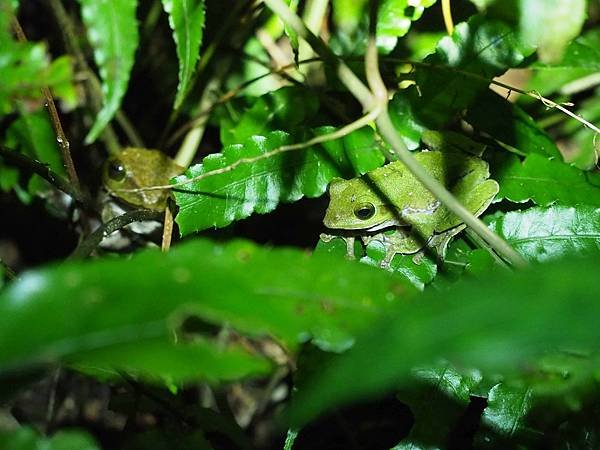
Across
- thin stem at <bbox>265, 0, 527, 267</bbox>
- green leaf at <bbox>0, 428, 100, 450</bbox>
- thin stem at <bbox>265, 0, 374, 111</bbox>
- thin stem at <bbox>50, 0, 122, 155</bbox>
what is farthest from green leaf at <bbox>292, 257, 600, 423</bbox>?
thin stem at <bbox>50, 0, 122, 155</bbox>

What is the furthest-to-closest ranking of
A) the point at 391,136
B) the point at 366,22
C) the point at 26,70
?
the point at 366,22 < the point at 391,136 < the point at 26,70

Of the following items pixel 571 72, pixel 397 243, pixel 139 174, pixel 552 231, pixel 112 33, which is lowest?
pixel 571 72

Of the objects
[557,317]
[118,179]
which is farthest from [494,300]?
[118,179]

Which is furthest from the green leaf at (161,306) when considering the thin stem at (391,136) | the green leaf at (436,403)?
the green leaf at (436,403)

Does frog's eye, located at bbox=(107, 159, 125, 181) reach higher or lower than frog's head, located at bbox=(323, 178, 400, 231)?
higher

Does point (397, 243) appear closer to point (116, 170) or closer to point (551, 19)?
point (551, 19)

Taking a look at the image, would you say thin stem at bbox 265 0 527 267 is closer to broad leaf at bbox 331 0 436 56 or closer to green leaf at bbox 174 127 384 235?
green leaf at bbox 174 127 384 235

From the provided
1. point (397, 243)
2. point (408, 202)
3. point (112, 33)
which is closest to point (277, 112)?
point (408, 202)
